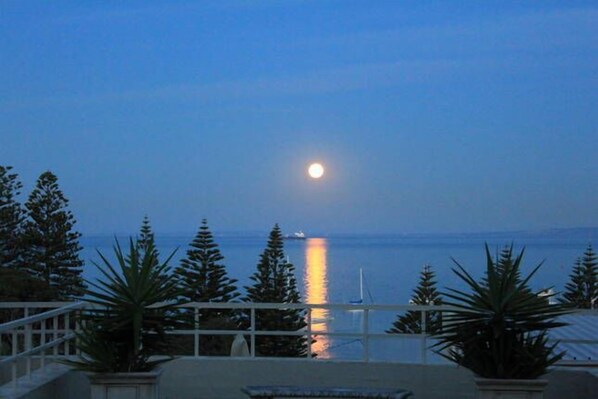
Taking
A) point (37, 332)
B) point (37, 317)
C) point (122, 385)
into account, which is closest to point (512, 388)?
point (122, 385)

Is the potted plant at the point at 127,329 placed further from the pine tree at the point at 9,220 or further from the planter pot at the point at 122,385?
the pine tree at the point at 9,220

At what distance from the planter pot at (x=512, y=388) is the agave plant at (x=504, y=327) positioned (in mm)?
146

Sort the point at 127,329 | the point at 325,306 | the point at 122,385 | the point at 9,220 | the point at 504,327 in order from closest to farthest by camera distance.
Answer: the point at 504,327
the point at 122,385
the point at 127,329
the point at 325,306
the point at 9,220

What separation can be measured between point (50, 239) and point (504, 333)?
24.5 m

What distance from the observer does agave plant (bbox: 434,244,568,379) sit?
6.81 meters

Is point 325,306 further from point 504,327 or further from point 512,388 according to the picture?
point 512,388

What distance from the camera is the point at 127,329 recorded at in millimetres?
7078

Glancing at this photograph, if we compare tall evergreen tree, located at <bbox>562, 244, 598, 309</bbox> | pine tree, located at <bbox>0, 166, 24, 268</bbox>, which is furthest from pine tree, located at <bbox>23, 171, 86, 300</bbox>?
tall evergreen tree, located at <bbox>562, 244, 598, 309</bbox>

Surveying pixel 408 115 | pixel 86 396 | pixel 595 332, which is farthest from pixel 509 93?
pixel 86 396

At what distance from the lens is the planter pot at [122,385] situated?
6.93 m

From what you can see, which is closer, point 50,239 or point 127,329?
point 127,329

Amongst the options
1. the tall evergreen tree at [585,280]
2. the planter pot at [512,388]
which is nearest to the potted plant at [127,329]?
the planter pot at [512,388]

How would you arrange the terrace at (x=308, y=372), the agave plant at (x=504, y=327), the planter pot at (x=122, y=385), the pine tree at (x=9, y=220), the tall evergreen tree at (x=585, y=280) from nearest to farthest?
the agave plant at (x=504, y=327) → the planter pot at (x=122, y=385) → the terrace at (x=308, y=372) → the pine tree at (x=9, y=220) → the tall evergreen tree at (x=585, y=280)

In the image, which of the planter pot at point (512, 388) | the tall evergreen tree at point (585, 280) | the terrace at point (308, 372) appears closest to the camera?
the planter pot at point (512, 388)
